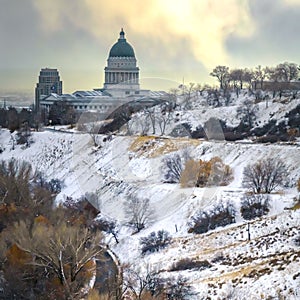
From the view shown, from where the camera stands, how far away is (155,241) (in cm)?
1521

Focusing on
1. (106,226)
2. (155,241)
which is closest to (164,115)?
(106,226)

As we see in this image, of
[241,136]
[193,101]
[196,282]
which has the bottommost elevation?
[196,282]

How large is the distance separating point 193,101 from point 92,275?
22918 mm

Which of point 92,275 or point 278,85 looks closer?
point 92,275

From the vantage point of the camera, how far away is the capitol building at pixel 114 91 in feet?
135

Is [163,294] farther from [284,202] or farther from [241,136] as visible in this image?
[241,136]

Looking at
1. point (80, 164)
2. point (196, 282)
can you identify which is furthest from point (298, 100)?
point (196, 282)

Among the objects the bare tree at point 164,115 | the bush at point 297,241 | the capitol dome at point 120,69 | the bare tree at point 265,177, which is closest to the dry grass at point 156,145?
the bare tree at point 164,115

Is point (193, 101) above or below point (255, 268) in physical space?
above

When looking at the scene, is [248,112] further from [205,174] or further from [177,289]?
[177,289]

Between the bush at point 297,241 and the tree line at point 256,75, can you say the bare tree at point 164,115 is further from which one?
the bush at point 297,241

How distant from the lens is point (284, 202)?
51.7 ft

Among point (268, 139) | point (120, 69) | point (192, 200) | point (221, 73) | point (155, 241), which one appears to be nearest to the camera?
point (155, 241)

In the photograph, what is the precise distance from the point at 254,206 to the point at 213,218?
1132 mm
